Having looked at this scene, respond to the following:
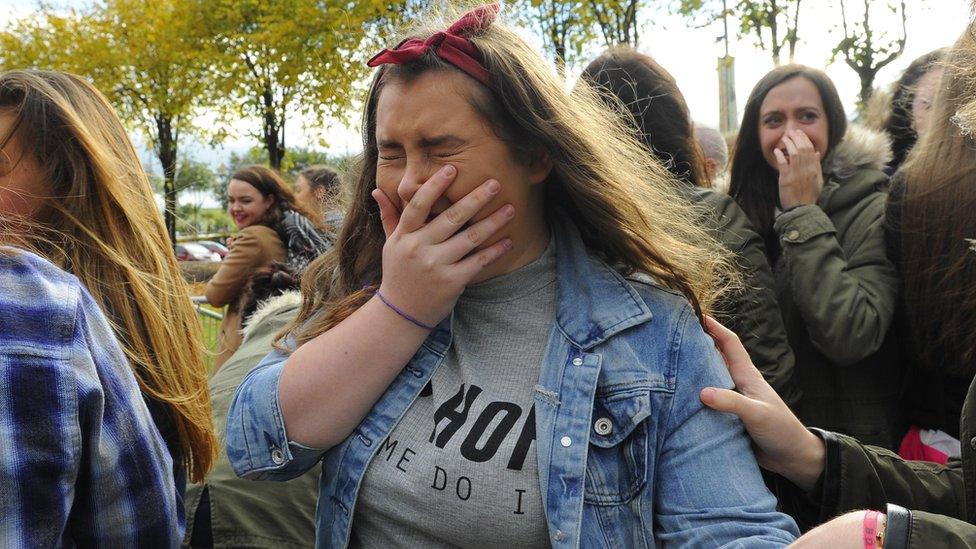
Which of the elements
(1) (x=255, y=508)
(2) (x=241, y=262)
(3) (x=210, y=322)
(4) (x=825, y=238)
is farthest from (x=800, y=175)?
(3) (x=210, y=322)

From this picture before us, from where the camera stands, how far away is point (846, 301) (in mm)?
2584

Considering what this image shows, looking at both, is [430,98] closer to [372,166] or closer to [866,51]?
[372,166]

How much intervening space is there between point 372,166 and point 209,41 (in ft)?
48.0

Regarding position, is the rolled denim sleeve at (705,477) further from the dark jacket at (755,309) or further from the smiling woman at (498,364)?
the dark jacket at (755,309)

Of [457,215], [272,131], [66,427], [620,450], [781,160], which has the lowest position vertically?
[272,131]

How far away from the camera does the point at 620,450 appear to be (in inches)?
59.7

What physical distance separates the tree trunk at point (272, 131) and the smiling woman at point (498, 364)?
548 inches

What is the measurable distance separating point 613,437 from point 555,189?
57cm

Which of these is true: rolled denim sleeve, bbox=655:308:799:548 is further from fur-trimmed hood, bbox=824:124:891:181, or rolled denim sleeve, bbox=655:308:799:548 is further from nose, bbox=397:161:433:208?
fur-trimmed hood, bbox=824:124:891:181

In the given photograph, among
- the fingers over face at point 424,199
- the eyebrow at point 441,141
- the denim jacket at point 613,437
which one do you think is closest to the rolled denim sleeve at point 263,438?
the denim jacket at point 613,437

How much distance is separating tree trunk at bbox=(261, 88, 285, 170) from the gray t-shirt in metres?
14.0

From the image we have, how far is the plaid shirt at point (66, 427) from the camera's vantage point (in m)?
1.15

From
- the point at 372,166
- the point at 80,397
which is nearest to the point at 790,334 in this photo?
the point at 372,166

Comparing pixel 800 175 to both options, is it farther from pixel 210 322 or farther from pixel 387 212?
pixel 210 322
